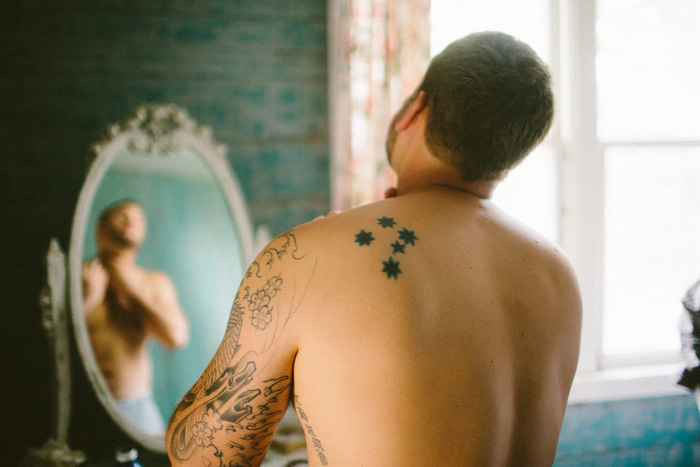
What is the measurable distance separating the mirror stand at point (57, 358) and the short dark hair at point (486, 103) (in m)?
1.24

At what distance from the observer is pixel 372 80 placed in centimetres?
186

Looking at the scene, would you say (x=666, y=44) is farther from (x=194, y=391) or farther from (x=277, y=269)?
(x=194, y=391)

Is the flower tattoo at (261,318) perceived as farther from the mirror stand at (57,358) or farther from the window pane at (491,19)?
the window pane at (491,19)

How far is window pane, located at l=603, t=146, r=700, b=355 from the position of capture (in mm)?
2303

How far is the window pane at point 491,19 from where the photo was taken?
86.2 inches

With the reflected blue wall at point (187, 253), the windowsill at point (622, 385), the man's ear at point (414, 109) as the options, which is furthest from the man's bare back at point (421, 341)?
the windowsill at point (622, 385)

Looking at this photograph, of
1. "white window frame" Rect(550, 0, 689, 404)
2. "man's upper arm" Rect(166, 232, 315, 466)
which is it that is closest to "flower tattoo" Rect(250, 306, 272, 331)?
"man's upper arm" Rect(166, 232, 315, 466)

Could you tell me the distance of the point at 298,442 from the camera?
5.10 feet

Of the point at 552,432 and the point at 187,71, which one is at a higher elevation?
the point at 187,71

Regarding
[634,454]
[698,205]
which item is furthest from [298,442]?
[698,205]

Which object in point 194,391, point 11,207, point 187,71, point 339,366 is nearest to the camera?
point 339,366

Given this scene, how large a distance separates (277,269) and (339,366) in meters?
0.19

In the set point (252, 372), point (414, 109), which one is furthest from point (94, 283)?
point (414, 109)

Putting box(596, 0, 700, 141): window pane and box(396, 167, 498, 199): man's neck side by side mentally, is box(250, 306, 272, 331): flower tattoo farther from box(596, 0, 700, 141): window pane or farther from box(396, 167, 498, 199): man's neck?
box(596, 0, 700, 141): window pane
